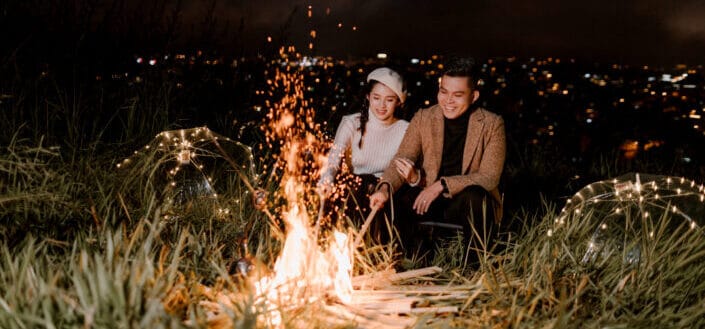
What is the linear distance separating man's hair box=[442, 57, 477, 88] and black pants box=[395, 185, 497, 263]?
0.74m

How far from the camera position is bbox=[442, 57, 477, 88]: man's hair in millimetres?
3891

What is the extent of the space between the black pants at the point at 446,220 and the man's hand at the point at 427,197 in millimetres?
102

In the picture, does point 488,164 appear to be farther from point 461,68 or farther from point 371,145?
point 371,145

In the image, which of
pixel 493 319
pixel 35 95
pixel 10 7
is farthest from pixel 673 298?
pixel 10 7

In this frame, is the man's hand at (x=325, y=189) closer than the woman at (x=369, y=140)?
Yes

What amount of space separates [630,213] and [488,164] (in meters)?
0.92

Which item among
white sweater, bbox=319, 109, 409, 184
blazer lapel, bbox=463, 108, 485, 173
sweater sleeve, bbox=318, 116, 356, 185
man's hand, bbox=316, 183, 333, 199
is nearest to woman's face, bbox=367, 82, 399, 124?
white sweater, bbox=319, 109, 409, 184

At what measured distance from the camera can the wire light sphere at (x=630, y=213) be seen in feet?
10.7

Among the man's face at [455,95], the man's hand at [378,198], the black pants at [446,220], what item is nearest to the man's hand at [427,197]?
the black pants at [446,220]

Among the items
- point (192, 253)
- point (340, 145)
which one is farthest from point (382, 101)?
point (192, 253)

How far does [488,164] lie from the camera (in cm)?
401

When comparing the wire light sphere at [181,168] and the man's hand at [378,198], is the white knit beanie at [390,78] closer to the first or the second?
the man's hand at [378,198]

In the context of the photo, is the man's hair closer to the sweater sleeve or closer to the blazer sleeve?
the blazer sleeve

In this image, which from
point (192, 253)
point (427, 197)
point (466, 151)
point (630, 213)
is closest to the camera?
point (192, 253)
